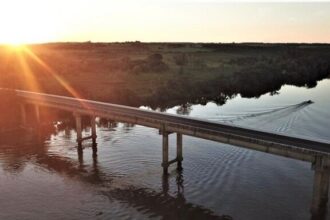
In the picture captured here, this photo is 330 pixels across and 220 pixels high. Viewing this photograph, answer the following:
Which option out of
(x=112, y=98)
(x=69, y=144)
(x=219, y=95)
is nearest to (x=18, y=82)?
(x=112, y=98)

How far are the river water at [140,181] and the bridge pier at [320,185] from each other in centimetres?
93

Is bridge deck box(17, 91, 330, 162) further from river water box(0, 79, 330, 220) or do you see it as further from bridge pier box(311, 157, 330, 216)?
river water box(0, 79, 330, 220)

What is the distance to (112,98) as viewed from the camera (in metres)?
68.9

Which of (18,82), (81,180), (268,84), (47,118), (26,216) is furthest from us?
(268,84)

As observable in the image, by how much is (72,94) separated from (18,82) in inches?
648

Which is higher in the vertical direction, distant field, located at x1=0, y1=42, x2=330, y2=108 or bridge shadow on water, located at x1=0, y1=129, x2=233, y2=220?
distant field, located at x1=0, y1=42, x2=330, y2=108

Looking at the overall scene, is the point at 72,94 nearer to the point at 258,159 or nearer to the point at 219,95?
the point at 219,95

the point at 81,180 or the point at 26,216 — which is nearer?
the point at 26,216

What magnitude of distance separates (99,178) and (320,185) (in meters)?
19.3

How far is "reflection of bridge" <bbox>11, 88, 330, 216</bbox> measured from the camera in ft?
84.2

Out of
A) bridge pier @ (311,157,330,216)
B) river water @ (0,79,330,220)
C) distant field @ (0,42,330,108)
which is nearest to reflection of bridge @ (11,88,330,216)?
bridge pier @ (311,157,330,216)

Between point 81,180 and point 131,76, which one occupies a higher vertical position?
point 131,76

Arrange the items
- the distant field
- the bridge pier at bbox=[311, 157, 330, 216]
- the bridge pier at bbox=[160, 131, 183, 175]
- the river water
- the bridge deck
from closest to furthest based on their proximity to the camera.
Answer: the bridge pier at bbox=[311, 157, 330, 216] → the bridge deck → the river water → the bridge pier at bbox=[160, 131, 183, 175] → the distant field

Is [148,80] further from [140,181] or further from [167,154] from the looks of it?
[140,181]
